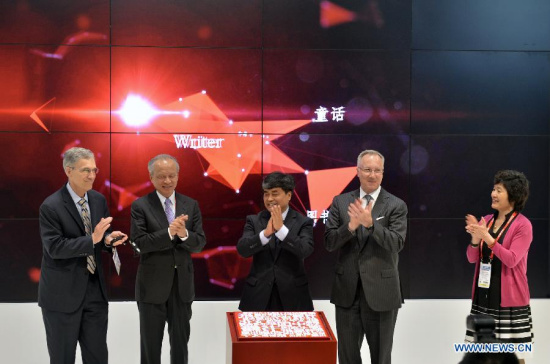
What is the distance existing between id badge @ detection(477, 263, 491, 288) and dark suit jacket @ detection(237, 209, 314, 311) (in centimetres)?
118

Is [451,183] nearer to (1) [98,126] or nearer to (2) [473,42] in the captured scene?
(2) [473,42]

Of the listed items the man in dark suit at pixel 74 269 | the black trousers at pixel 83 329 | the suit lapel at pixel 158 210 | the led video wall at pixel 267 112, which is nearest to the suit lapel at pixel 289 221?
the suit lapel at pixel 158 210

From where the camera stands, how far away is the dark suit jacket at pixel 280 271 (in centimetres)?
446

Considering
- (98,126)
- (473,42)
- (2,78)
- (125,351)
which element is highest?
(473,42)

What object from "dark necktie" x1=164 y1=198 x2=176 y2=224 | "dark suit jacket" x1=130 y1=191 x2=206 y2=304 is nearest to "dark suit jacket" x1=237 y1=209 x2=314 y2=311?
"dark suit jacket" x1=130 y1=191 x2=206 y2=304

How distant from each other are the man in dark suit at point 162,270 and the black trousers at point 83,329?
0.31 m

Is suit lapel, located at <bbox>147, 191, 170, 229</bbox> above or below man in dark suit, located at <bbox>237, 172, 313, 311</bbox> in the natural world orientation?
above

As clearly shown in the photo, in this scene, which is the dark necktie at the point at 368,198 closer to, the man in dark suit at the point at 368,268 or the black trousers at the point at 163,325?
the man in dark suit at the point at 368,268

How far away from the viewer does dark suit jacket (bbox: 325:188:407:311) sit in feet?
14.2

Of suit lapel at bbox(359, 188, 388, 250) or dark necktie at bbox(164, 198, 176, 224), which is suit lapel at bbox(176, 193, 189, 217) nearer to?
dark necktie at bbox(164, 198, 176, 224)

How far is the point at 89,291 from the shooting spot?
426 centimetres

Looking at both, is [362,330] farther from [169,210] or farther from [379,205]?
[169,210]

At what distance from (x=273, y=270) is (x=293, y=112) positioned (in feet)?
8.49

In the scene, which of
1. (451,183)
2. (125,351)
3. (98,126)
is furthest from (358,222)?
(98,126)
